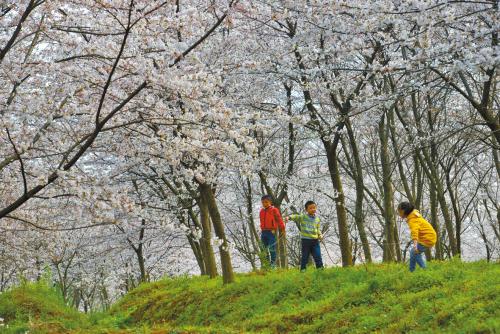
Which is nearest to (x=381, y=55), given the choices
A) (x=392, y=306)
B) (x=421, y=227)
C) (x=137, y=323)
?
(x=421, y=227)

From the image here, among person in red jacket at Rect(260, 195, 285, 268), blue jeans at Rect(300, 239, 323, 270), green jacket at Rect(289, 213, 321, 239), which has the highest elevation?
person in red jacket at Rect(260, 195, 285, 268)

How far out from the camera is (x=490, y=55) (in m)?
6.81

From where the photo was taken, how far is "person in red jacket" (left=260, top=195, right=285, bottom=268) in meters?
13.5

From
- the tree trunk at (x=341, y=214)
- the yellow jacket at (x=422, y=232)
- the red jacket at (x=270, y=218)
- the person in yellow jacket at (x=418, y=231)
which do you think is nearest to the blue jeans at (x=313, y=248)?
the tree trunk at (x=341, y=214)

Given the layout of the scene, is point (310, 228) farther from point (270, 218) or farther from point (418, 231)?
point (418, 231)

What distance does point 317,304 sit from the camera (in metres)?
9.06

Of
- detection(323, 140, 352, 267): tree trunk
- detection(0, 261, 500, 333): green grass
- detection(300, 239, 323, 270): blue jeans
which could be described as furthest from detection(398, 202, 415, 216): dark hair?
detection(323, 140, 352, 267): tree trunk

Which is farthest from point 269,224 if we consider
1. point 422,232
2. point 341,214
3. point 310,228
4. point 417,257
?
point 422,232

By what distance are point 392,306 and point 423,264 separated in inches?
86.0

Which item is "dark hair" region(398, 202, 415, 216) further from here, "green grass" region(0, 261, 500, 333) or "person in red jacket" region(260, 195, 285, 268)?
"person in red jacket" region(260, 195, 285, 268)

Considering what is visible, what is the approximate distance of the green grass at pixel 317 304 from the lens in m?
6.99

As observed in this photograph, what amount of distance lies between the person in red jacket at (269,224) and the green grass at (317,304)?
78 centimetres

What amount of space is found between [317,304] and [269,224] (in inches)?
185

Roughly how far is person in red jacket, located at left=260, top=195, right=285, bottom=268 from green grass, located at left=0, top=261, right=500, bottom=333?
30.7 inches
